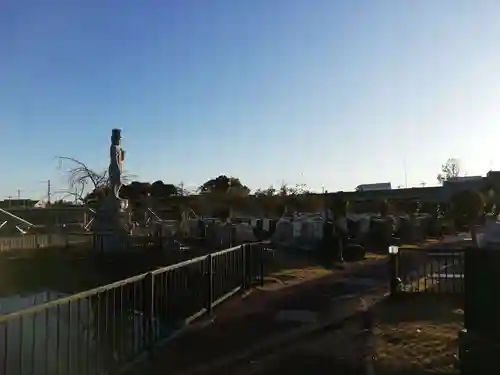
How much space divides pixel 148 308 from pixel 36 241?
1928 cm

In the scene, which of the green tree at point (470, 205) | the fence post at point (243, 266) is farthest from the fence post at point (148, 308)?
the green tree at point (470, 205)

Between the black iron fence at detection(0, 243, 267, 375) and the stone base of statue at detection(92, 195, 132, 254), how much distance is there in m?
13.6

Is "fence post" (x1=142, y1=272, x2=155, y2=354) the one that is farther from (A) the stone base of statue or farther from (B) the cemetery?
(A) the stone base of statue

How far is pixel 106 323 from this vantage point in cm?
648

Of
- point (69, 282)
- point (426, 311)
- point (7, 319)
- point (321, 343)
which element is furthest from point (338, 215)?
point (7, 319)

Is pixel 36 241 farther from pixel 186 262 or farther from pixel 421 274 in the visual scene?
pixel 186 262

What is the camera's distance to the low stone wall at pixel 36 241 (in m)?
23.5

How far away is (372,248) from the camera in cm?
2722

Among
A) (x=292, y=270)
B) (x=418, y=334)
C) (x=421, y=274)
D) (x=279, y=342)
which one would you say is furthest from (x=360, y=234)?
(x=279, y=342)

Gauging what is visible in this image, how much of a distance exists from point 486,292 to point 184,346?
3730 millimetres

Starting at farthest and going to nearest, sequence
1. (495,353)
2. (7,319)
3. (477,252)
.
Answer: (477,252)
(495,353)
(7,319)

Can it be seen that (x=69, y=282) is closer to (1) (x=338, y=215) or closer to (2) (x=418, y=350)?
(1) (x=338, y=215)

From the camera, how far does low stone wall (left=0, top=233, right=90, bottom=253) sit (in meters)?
23.5

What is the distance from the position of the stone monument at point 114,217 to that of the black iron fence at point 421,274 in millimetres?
11037
